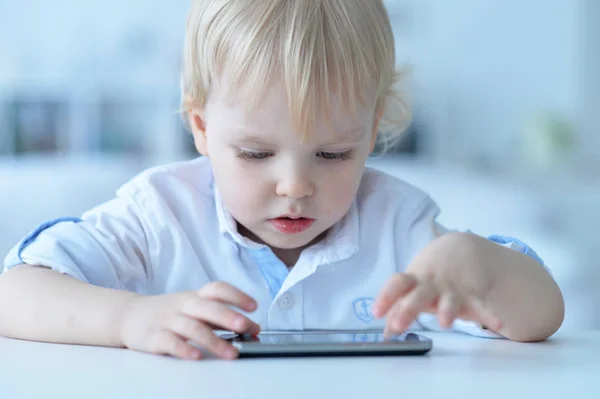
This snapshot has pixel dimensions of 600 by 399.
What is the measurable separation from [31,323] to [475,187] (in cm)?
320

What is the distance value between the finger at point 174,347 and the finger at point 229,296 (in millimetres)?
42

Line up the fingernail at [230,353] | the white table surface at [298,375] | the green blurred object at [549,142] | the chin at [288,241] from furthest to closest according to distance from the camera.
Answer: the green blurred object at [549,142]
the chin at [288,241]
the fingernail at [230,353]
the white table surface at [298,375]

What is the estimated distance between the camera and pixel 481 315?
691mm

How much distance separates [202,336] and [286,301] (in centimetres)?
36

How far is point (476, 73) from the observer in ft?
15.3

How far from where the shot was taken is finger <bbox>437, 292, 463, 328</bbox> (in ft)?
2.05

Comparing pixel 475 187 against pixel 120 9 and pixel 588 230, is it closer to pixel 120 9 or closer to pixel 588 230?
pixel 588 230

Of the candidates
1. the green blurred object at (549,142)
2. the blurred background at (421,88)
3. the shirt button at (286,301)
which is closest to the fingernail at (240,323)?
the shirt button at (286,301)

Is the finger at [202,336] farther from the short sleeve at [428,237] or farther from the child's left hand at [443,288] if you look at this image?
the short sleeve at [428,237]

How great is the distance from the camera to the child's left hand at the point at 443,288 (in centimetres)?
63

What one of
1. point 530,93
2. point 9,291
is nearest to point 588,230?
point 530,93

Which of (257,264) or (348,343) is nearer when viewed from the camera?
(348,343)

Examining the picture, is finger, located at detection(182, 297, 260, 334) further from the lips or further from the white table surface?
the lips

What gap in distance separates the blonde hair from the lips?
0.12 metres
